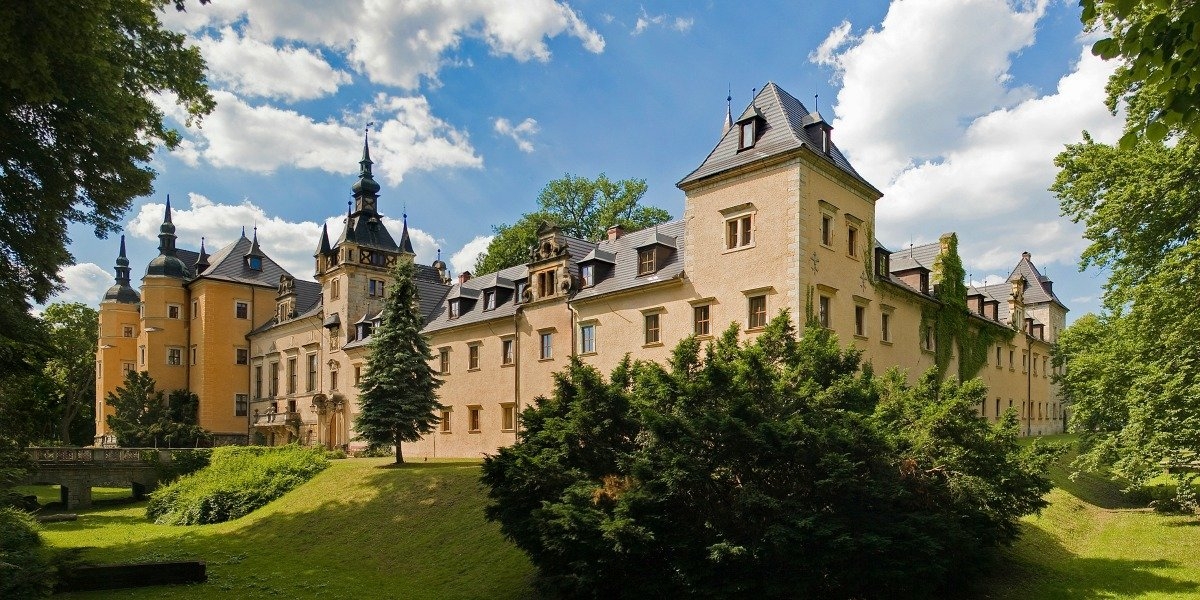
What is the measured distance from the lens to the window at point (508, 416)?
1373 inches

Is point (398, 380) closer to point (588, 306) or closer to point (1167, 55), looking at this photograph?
point (588, 306)

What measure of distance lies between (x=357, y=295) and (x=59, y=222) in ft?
96.1

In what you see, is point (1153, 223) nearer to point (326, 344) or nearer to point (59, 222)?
point (59, 222)

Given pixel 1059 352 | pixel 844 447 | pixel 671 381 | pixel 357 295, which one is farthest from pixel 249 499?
pixel 1059 352

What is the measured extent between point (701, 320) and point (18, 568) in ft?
64.5

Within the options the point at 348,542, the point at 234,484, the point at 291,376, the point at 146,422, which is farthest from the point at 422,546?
the point at 146,422

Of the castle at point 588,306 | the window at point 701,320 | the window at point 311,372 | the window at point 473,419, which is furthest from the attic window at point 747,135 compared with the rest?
the window at point 311,372

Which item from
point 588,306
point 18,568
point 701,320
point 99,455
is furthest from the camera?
point 99,455

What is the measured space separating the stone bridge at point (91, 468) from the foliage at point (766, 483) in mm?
29797

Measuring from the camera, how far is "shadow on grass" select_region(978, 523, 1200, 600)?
15203 millimetres

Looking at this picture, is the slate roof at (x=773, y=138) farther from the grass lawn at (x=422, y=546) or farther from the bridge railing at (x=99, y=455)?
the bridge railing at (x=99, y=455)

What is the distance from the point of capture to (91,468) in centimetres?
3716

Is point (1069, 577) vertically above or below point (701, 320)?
below

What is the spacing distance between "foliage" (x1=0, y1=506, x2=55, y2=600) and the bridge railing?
21.9 meters
